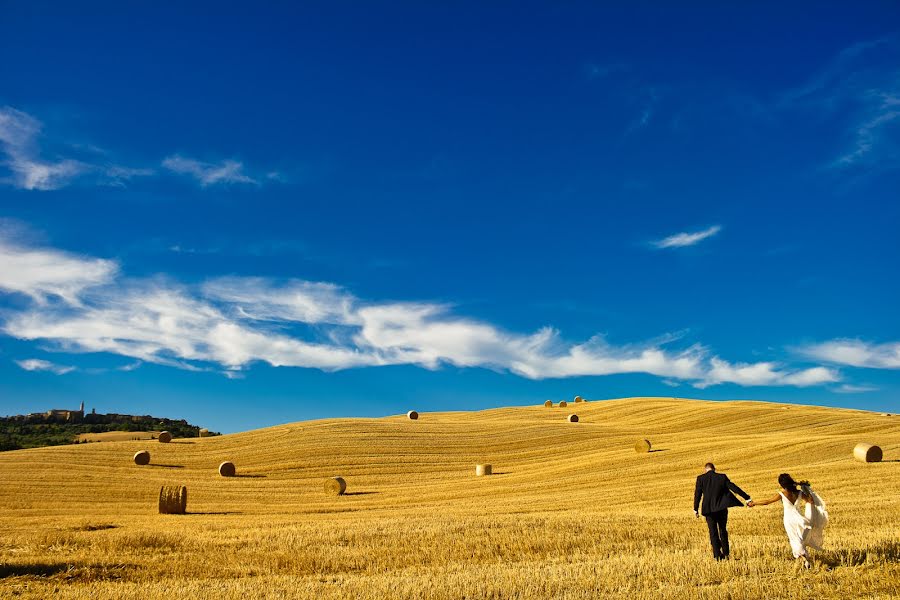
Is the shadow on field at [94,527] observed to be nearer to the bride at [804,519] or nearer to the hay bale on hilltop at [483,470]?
the bride at [804,519]

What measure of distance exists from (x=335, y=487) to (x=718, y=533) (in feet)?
72.5

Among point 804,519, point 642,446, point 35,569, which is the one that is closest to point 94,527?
point 35,569

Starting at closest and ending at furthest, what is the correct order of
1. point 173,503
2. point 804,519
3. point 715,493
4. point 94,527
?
point 804,519 → point 715,493 → point 94,527 → point 173,503

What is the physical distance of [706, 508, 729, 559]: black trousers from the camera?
1152cm

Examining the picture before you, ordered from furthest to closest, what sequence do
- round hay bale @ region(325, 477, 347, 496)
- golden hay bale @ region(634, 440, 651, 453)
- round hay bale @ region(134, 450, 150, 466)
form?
round hay bale @ region(134, 450, 150, 466) < golden hay bale @ region(634, 440, 651, 453) < round hay bale @ region(325, 477, 347, 496)

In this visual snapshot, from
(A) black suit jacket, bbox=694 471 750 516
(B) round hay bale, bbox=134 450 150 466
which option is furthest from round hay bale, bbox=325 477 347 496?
(A) black suit jacket, bbox=694 471 750 516

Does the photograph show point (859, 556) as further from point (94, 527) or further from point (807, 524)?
point (94, 527)

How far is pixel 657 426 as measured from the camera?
168ft

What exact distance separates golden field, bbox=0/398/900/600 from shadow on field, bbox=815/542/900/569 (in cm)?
5

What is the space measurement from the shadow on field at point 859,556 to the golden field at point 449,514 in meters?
0.05

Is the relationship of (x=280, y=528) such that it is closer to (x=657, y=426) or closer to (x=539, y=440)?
(x=539, y=440)

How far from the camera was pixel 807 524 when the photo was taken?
10602mm

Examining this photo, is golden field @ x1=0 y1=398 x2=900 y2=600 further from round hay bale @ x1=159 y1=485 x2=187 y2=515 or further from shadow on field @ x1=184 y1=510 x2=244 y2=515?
round hay bale @ x1=159 y1=485 x2=187 y2=515

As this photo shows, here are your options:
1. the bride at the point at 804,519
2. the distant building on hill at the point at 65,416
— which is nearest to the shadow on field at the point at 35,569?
the bride at the point at 804,519
